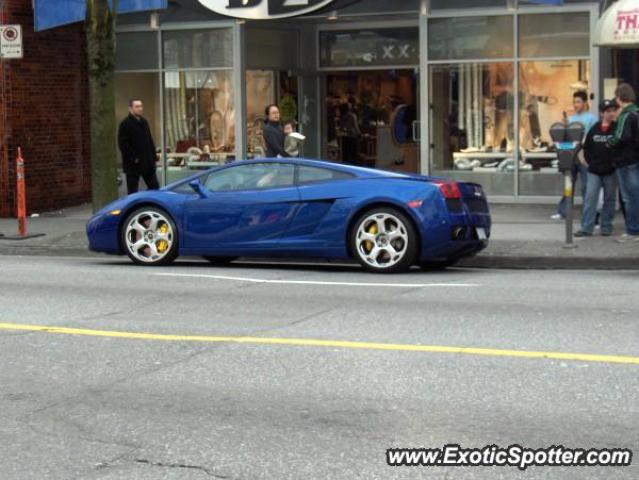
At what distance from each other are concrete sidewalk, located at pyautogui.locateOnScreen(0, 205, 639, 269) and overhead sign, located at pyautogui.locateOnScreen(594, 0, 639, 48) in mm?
2587

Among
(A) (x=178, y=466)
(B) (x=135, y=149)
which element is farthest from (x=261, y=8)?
(A) (x=178, y=466)

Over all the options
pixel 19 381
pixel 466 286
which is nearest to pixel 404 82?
pixel 466 286

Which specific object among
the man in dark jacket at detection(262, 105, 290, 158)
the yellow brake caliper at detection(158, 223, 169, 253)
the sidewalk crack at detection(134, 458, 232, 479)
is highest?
the man in dark jacket at detection(262, 105, 290, 158)

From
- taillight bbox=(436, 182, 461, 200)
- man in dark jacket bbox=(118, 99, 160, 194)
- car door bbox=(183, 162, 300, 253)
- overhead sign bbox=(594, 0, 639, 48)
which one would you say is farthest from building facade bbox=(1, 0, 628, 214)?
taillight bbox=(436, 182, 461, 200)

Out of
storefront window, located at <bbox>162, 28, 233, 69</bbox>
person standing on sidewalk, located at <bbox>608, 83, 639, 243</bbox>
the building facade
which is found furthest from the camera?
storefront window, located at <bbox>162, 28, 233, 69</bbox>

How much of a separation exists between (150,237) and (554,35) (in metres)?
8.65

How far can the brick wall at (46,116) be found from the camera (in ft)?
67.6

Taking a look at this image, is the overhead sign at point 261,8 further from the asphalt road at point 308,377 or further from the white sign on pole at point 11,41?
the asphalt road at point 308,377

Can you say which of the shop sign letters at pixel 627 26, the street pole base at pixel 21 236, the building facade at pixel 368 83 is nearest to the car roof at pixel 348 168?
the street pole base at pixel 21 236

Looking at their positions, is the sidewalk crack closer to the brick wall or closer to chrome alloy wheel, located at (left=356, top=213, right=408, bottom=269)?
chrome alloy wheel, located at (left=356, top=213, right=408, bottom=269)

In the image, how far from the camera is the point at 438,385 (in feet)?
23.9

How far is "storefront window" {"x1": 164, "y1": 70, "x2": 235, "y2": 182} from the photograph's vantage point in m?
22.0

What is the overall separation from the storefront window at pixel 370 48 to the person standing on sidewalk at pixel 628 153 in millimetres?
7538

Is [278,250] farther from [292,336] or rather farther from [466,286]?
[292,336]
